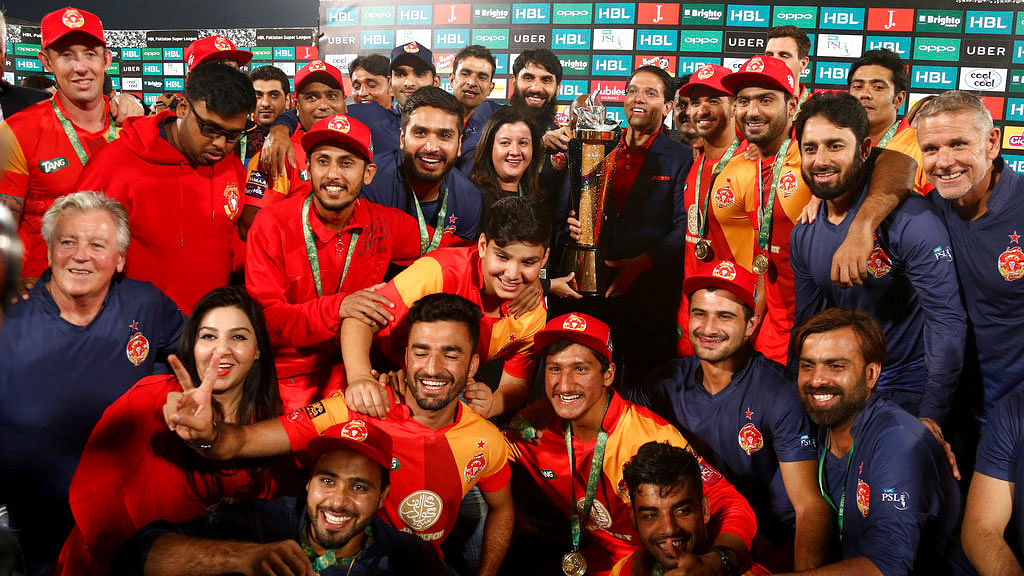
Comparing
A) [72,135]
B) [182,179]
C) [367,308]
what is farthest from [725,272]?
[72,135]

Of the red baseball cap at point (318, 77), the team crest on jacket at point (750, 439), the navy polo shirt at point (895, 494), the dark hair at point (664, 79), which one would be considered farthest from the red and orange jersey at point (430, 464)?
the dark hair at point (664, 79)

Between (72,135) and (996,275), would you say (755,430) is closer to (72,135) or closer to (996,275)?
(996,275)

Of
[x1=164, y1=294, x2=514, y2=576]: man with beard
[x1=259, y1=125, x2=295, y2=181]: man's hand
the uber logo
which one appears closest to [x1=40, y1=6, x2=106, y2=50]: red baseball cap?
[x1=259, y1=125, x2=295, y2=181]: man's hand

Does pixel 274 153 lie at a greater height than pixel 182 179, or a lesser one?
greater

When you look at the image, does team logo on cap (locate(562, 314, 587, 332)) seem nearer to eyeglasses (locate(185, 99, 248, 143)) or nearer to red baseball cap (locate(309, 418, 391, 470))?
red baseball cap (locate(309, 418, 391, 470))

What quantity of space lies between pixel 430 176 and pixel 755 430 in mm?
1929

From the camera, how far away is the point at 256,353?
303cm

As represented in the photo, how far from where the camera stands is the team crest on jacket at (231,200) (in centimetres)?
373

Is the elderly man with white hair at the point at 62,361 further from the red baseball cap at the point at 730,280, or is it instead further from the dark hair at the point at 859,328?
the dark hair at the point at 859,328

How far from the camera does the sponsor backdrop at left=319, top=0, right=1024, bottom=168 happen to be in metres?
7.91

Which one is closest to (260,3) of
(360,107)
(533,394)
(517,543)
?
(360,107)

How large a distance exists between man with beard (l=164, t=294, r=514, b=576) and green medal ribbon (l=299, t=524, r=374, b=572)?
1.31 ft

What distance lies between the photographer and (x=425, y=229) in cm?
383

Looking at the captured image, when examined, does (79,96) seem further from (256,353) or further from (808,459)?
(808,459)
